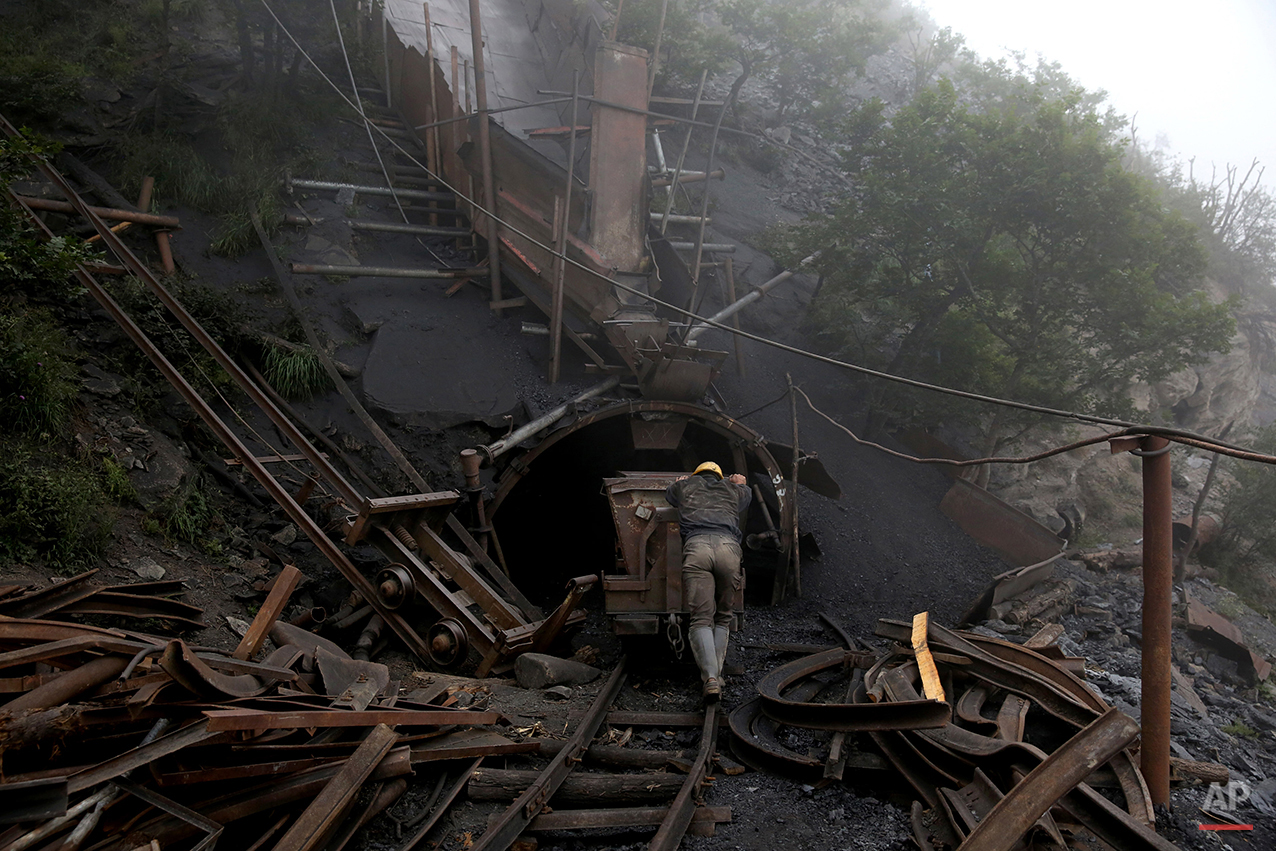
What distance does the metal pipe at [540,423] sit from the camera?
8.79 meters

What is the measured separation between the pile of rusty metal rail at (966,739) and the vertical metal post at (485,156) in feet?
24.4

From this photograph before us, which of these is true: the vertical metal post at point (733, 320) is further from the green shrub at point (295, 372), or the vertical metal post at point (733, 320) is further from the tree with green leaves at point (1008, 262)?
the green shrub at point (295, 372)

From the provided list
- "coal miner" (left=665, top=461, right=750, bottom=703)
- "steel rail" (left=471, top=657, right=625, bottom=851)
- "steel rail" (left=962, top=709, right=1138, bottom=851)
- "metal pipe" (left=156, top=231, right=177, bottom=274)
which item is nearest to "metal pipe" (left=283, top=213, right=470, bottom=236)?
"metal pipe" (left=156, top=231, right=177, bottom=274)

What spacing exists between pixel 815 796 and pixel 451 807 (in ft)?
7.04

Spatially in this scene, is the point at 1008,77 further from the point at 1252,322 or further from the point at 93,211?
the point at 93,211

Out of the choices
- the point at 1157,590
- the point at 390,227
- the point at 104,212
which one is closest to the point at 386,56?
the point at 390,227

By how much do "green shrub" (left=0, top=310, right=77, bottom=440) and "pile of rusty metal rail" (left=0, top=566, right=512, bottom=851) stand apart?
213cm

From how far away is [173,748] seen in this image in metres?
2.91

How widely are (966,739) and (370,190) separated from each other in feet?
38.4

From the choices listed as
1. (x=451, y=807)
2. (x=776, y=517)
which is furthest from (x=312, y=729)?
(x=776, y=517)

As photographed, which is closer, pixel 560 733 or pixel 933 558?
pixel 560 733

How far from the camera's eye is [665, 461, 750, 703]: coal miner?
5.71 m

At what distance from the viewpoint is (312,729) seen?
12.1ft

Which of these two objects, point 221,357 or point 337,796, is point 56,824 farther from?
point 221,357
